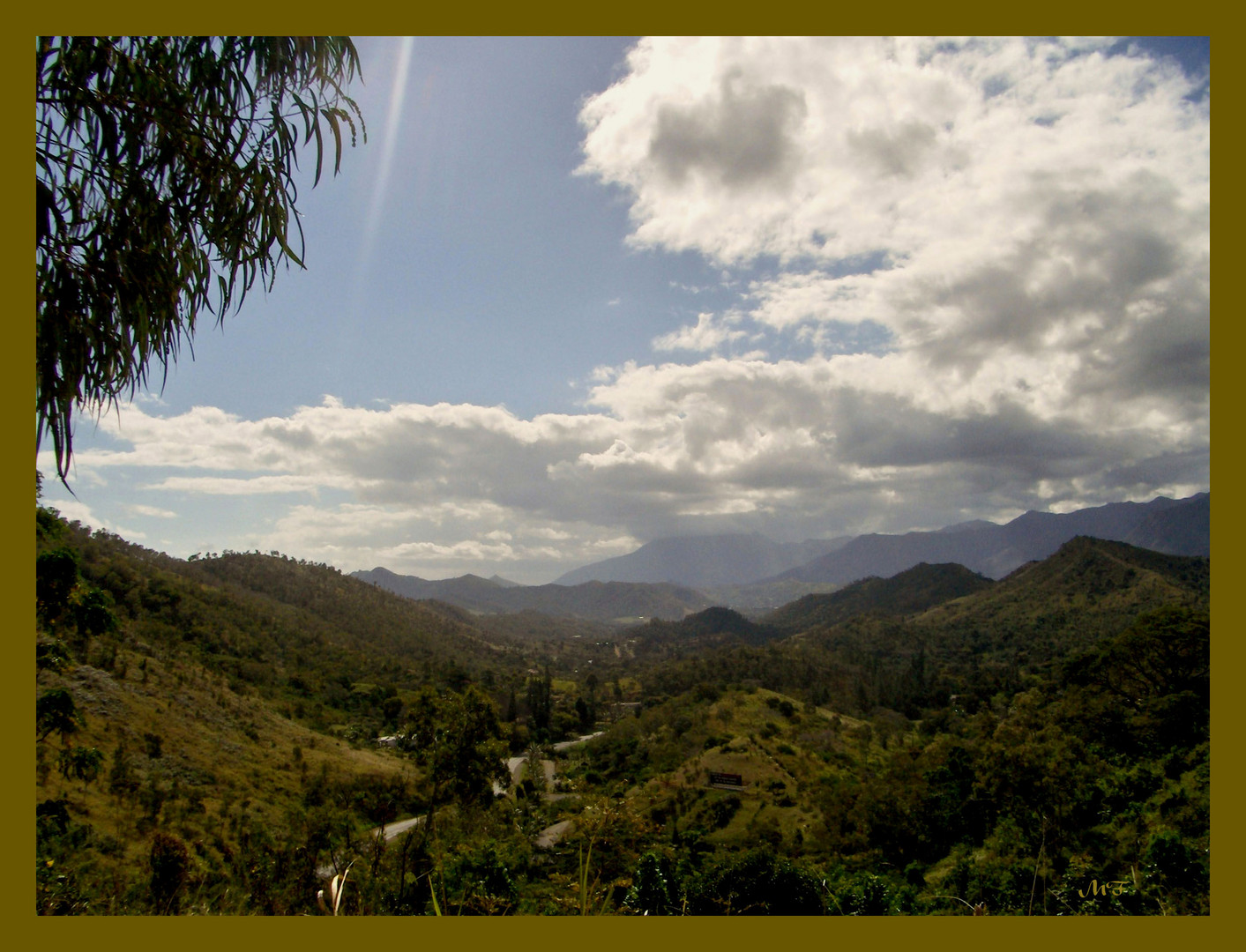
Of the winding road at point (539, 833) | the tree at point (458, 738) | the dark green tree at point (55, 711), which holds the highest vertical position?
the dark green tree at point (55, 711)

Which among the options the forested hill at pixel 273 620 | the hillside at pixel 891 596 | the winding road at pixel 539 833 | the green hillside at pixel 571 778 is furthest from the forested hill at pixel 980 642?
the winding road at pixel 539 833

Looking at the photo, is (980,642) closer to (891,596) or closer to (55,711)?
(891,596)

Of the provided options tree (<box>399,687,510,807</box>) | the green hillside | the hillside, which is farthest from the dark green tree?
the hillside

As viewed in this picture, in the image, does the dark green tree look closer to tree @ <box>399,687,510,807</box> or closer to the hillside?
tree @ <box>399,687,510,807</box>

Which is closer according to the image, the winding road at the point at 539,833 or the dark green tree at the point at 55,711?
the dark green tree at the point at 55,711

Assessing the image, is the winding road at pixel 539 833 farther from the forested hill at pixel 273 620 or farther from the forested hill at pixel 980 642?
the forested hill at pixel 980 642

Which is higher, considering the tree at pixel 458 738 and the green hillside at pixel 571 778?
the tree at pixel 458 738

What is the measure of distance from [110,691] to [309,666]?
32.3m

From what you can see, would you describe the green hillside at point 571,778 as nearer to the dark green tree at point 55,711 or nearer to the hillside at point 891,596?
the dark green tree at point 55,711

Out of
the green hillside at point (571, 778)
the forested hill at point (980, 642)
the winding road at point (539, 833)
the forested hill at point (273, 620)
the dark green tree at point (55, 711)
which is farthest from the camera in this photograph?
the forested hill at point (980, 642)

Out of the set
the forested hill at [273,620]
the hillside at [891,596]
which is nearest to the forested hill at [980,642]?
the forested hill at [273,620]

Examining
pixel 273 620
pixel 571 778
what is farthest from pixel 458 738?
pixel 273 620

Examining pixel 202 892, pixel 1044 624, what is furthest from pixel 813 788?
pixel 1044 624

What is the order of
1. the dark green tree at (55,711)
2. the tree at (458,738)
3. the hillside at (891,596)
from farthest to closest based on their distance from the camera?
the hillside at (891,596), the tree at (458,738), the dark green tree at (55,711)
